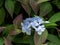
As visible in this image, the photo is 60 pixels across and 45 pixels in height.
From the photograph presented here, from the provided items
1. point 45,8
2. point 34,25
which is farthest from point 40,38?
point 45,8

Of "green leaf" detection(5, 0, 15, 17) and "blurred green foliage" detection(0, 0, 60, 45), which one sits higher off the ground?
"green leaf" detection(5, 0, 15, 17)

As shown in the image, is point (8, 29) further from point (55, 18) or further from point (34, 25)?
point (55, 18)

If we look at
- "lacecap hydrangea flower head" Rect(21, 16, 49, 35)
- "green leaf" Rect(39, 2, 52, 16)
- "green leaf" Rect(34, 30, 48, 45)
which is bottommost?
"green leaf" Rect(34, 30, 48, 45)

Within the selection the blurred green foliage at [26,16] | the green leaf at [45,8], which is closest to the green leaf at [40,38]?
the blurred green foliage at [26,16]

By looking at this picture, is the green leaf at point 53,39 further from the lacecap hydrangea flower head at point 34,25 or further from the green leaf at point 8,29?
the green leaf at point 8,29

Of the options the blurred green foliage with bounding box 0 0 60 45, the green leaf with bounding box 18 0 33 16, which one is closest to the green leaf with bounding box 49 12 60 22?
the blurred green foliage with bounding box 0 0 60 45

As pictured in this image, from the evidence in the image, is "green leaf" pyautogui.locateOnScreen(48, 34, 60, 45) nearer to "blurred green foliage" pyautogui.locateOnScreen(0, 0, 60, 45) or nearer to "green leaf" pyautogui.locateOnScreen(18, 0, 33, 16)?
"blurred green foliage" pyautogui.locateOnScreen(0, 0, 60, 45)

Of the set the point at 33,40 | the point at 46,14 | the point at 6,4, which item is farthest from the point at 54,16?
the point at 6,4
